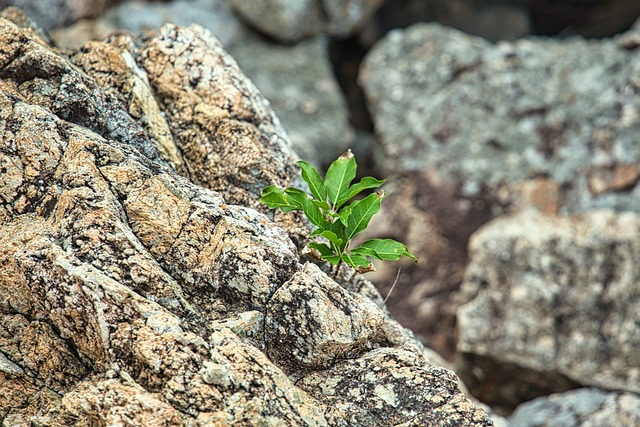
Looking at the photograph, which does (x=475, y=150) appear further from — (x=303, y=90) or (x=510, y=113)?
(x=303, y=90)

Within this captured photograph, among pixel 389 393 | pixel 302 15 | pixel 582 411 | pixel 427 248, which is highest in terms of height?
pixel 389 393

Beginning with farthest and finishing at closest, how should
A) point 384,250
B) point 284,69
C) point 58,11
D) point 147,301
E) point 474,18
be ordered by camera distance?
point 474,18 < point 284,69 < point 58,11 < point 384,250 < point 147,301

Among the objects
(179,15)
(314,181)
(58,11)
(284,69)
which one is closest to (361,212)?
(314,181)

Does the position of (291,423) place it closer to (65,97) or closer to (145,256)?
(145,256)

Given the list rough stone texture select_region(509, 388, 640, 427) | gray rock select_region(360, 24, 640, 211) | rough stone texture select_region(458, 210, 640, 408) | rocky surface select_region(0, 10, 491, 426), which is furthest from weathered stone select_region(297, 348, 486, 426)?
gray rock select_region(360, 24, 640, 211)

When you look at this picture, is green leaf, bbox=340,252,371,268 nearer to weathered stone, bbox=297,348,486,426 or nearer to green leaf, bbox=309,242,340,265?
green leaf, bbox=309,242,340,265

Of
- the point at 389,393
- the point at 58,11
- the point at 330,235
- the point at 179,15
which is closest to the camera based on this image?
the point at 389,393

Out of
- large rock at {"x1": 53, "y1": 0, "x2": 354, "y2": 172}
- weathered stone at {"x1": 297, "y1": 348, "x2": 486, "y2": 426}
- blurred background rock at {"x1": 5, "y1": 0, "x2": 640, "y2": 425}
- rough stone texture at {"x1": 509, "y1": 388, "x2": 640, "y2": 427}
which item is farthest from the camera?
large rock at {"x1": 53, "y1": 0, "x2": 354, "y2": 172}

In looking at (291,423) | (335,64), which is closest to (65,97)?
(291,423)
